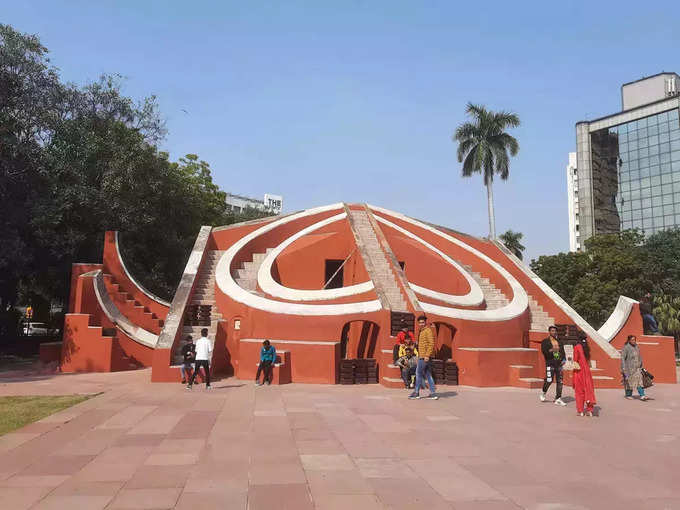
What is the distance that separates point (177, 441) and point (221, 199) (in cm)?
2928

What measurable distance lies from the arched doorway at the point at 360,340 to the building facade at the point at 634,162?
51.0 metres

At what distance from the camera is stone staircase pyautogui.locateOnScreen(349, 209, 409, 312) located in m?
14.3

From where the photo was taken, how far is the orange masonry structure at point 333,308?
12797 mm

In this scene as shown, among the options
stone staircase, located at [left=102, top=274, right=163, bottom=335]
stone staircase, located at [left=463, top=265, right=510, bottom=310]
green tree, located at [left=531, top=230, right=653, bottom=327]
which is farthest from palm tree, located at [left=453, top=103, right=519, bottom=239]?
stone staircase, located at [left=102, top=274, right=163, bottom=335]

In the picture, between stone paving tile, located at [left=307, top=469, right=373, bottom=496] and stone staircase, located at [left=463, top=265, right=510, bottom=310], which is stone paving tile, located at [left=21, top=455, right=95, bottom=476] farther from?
stone staircase, located at [left=463, top=265, right=510, bottom=310]

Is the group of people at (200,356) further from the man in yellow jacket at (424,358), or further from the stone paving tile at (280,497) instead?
the stone paving tile at (280,497)

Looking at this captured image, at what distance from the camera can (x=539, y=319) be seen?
17.7 meters

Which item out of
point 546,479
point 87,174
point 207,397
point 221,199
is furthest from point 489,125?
point 546,479

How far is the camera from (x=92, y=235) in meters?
21.7

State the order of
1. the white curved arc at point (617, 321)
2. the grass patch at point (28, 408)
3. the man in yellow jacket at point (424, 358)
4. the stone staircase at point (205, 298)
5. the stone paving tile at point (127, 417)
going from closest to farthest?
the stone paving tile at point (127, 417), the grass patch at point (28, 408), the man in yellow jacket at point (424, 358), the stone staircase at point (205, 298), the white curved arc at point (617, 321)

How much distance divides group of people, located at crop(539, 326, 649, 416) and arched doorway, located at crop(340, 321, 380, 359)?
19.3ft

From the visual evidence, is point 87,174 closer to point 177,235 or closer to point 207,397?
point 177,235

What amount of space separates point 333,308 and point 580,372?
20.8 ft

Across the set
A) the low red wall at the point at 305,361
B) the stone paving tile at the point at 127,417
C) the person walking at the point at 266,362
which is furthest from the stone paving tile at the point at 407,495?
the low red wall at the point at 305,361
